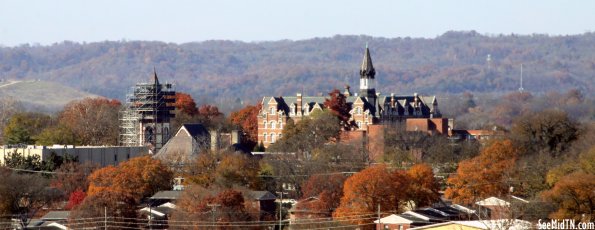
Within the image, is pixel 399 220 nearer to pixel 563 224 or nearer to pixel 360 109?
pixel 563 224

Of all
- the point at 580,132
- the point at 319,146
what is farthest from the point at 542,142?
the point at 319,146

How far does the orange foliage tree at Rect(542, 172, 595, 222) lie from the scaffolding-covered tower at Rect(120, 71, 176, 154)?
3739 cm

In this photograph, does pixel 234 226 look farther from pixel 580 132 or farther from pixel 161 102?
pixel 161 102

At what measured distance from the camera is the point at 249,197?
176 feet

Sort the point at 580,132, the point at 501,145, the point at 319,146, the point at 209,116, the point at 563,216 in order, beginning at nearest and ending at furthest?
the point at 563,216, the point at 501,145, the point at 580,132, the point at 319,146, the point at 209,116

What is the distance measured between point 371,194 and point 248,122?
45.7 metres

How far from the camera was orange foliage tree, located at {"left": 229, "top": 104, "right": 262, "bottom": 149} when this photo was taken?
94.2 metres

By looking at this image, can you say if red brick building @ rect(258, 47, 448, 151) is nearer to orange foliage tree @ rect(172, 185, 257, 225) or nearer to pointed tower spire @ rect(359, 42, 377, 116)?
pointed tower spire @ rect(359, 42, 377, 116)

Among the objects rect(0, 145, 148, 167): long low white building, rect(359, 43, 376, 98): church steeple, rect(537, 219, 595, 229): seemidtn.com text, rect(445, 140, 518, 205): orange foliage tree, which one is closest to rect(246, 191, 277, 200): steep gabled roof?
rect(445, 140, 518, 205): orange foliage tree

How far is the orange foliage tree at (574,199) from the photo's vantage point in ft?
145

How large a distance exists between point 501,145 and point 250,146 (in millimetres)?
26284

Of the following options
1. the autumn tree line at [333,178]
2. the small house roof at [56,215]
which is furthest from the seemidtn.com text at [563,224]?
the small house roof at [56,215]

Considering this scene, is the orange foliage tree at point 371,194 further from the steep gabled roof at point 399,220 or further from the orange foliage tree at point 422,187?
the steep gabled roof at point 399,220

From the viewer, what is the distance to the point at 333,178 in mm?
57312
